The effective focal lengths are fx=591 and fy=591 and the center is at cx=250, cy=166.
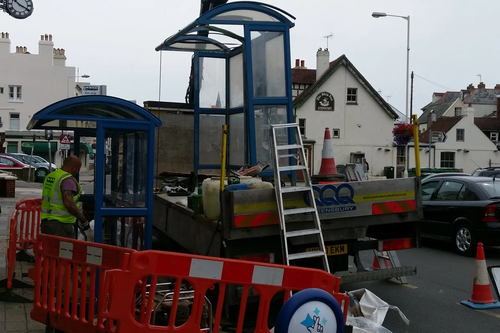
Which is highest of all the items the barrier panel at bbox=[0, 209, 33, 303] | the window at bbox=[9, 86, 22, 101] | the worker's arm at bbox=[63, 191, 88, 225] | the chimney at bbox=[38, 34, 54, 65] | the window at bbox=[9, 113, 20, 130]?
the chimney at bbox=[38, 34, 54, 65]

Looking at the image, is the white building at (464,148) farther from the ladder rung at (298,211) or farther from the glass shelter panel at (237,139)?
the ladder rung at (298,211)

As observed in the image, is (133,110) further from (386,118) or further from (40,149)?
(40,149)

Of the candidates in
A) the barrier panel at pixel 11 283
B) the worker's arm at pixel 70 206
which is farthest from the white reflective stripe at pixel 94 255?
the barrier panel at pixel 11 283

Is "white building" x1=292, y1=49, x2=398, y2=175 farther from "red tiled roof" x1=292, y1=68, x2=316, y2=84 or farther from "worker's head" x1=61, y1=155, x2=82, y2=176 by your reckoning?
"worker's head" x1=61, y1=155, x2=82, y2=176

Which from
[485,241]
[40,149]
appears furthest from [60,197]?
[40,149]

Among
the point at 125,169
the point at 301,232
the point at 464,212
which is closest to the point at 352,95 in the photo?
the point at 464,212

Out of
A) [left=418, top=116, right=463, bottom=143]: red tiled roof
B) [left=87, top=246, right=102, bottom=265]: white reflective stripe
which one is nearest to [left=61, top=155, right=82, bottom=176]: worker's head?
[left=87, top=246, right=102, bottom=265]: white reflective stripe

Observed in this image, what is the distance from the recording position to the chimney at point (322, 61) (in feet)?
165

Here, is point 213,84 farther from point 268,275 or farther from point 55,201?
point 268,275

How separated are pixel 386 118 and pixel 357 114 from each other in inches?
104

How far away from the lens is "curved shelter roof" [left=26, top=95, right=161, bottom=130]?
6.58 meters

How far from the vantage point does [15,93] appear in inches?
2295

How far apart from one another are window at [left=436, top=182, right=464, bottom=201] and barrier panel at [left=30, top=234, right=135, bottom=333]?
342 inches

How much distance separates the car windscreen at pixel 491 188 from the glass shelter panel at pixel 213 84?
5358 millimetres
